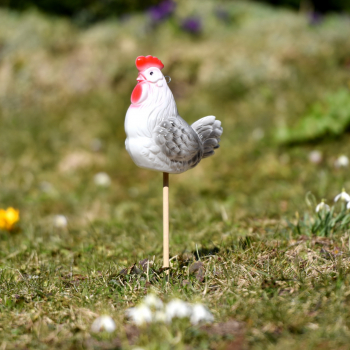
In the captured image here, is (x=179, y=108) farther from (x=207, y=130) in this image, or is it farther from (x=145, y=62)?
(x=145, y=62)

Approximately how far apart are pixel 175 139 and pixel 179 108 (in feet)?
14.9

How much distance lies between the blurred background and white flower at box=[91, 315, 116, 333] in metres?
1.42

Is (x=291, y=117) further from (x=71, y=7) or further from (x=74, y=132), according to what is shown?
(x=71, y=7)

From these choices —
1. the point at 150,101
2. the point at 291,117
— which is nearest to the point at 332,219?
the point at 150,101

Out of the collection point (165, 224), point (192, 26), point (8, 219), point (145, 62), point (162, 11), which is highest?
point (162, 11)

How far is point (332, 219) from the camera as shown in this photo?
3012 millimetres

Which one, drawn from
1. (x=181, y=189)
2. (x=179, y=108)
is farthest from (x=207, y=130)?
(x=179, y=108)

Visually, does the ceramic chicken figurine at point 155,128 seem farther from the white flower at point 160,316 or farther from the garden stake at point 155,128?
the white flower at point 160,316

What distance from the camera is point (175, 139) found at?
7.54 ft

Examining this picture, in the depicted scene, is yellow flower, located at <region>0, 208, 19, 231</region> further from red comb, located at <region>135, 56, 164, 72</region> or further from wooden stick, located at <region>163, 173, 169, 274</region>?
red comb, located at <region>135, 56, 164, 72</region>

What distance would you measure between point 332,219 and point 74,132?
475 cm

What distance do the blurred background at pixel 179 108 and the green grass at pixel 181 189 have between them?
0.03 meters

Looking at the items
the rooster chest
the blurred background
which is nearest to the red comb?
the rooster chest

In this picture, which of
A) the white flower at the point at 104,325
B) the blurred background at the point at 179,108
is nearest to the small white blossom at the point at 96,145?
the blurred background at the point at 179,108
